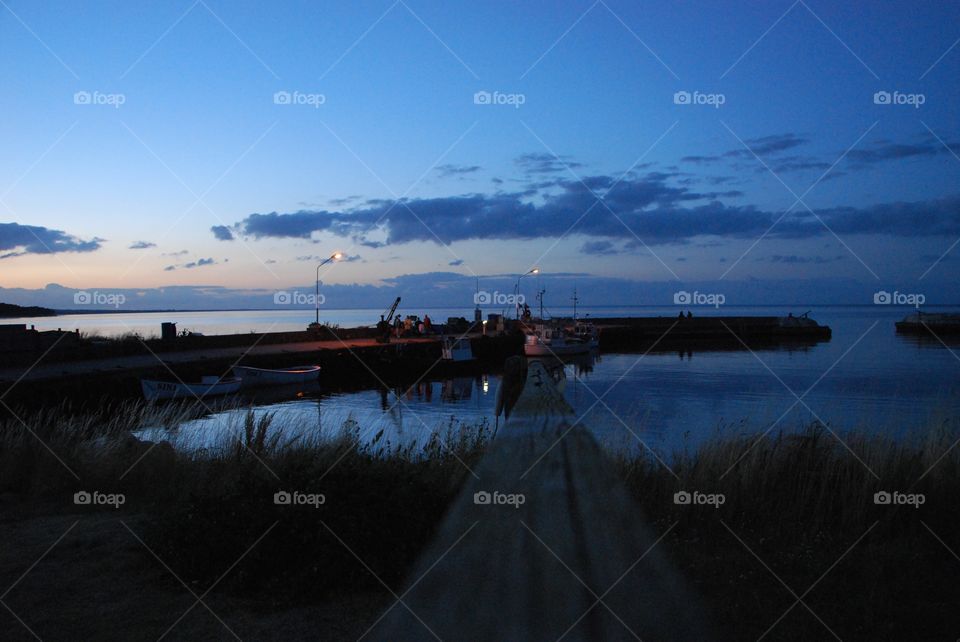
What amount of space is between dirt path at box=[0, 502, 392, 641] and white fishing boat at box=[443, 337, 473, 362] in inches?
1985

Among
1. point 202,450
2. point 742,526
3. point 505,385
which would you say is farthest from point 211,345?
point 742,526

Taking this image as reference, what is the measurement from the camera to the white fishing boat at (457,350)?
2269 inches

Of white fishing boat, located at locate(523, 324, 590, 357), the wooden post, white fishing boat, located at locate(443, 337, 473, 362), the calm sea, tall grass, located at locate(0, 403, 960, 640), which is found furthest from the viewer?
white fishing boat, located at locate(523, 324, 590, 357)

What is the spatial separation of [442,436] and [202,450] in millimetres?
3690

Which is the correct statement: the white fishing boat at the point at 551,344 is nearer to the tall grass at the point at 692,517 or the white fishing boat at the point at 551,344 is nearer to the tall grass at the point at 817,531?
the tall grass at the point at 817,531

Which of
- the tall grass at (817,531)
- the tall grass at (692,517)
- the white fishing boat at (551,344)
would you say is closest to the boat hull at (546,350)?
the white fishing boat at (551,344)

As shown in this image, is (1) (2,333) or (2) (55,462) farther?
(1) (2,333)

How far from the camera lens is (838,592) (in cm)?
560

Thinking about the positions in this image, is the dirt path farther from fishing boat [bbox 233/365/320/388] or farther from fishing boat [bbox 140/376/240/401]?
fishing boat [bbox 233/365/320/388]

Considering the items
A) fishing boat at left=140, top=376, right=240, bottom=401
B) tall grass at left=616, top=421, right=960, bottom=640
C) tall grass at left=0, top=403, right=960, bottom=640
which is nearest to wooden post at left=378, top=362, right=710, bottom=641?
tall grass at left=0, top=403, right=960, bottom=640

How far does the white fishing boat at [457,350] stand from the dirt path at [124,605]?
5042cm

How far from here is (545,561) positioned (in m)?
5.46

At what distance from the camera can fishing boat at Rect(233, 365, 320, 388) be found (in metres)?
37.6

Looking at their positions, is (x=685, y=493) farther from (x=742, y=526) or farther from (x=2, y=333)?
(x=2, y=333)
